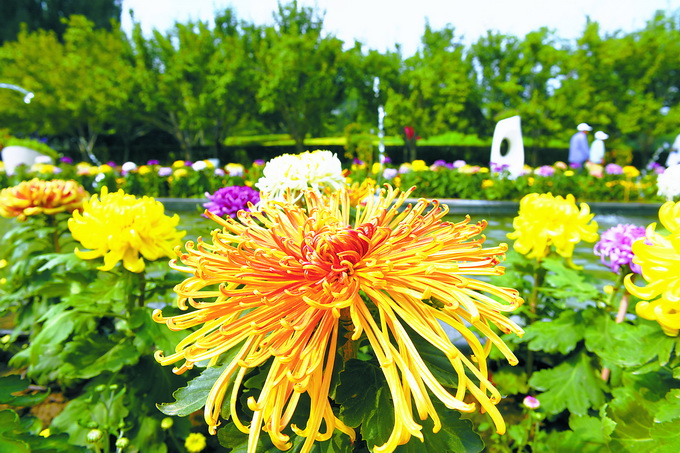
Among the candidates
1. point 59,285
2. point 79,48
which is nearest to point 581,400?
point 59,285

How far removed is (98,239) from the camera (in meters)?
1.32

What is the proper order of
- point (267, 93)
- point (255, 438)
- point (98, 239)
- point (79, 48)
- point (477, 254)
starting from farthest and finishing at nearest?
point (79, 48) → point (267, 93) → point (98, 239) → point (477, 254) → point (255, 438)

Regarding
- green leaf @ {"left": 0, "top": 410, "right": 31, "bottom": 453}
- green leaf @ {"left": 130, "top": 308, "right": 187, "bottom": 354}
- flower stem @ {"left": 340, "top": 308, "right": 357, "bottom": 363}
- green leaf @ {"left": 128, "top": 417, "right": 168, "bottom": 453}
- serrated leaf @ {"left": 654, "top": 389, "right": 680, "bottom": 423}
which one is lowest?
green leaf @ {"left": 128, "top": 417, "right": 168, "bottom": 453}

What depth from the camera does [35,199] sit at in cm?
194

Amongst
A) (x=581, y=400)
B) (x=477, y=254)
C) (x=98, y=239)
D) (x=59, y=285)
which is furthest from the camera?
(x=59, y=285)

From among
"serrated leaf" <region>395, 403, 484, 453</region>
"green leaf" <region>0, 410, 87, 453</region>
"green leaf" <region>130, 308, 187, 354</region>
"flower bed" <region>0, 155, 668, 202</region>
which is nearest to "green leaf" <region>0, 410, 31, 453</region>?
"green leaf" <region>0, 410, 87, 453</region>

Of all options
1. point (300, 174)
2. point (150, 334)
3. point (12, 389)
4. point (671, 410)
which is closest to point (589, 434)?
point (671, 410)

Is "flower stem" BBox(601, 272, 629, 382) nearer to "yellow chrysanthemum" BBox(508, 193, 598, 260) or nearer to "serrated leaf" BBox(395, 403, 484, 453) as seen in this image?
"yellow chrysanthemum" BBox(508, 193, 598, 260)

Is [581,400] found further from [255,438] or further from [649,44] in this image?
[649,44]

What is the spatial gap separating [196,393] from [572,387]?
4.81ft

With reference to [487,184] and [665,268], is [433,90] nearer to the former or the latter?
[487,184]

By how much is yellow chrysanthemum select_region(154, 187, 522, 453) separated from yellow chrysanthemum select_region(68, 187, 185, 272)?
2.51 feet

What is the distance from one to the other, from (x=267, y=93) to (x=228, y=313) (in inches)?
687

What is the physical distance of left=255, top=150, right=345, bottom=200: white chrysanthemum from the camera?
155 centimetres
